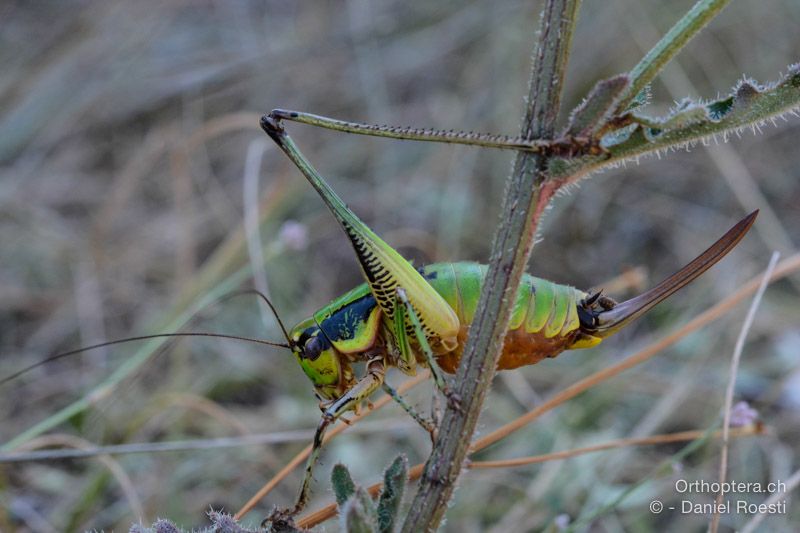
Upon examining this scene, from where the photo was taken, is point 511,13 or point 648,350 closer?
point 648,350

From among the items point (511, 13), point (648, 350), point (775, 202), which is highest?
point (511, 13)

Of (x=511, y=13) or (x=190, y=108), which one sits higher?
(x=190, y=108)

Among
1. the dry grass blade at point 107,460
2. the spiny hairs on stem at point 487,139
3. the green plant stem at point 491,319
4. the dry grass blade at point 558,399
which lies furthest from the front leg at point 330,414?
the dry grass blade at point 107,460

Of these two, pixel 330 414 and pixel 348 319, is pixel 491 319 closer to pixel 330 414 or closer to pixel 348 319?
pixel 330 414

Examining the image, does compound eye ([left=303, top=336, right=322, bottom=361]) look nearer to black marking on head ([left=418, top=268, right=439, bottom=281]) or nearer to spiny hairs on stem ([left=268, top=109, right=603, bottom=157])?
black marking on head ([left=418, top=268, right=439, bottom=281])

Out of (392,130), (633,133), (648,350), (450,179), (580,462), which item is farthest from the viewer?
(450,179)

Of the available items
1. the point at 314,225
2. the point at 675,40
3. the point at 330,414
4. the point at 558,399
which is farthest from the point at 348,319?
the point at 314,225

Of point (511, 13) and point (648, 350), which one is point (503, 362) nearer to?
point (648, 350)

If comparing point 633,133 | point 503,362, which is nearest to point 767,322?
point 503,362
